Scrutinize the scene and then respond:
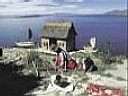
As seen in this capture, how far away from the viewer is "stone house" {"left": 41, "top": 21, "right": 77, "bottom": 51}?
83.1 feet

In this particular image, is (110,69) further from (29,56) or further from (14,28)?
(14,28)

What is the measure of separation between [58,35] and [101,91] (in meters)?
8.34

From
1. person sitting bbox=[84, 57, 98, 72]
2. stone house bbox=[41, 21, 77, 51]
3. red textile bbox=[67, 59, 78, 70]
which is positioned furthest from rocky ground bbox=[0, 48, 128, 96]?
stone house bbox=[41, 21, 77, 51]

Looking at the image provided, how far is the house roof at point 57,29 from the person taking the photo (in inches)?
998

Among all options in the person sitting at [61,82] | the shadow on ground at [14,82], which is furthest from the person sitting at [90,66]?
the shadow on ground at [14,82]

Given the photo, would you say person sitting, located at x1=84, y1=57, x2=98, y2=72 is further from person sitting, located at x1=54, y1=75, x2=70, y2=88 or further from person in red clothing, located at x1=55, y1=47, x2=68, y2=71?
person sitting, located at x1=54, y1=75, x2=70, y2=88

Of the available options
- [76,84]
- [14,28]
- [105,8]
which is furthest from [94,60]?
[105,8]

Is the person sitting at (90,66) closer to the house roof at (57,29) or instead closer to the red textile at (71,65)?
the red textile at (71,65)

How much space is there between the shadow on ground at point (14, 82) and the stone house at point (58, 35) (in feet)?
12.2

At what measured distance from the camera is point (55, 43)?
25766mm

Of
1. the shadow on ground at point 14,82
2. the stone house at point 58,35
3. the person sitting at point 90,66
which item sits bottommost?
the shadow on ground at point 14,82

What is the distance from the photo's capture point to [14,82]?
20000 millimetres

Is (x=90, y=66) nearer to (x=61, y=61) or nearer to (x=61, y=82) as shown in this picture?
(x=61, y=61)

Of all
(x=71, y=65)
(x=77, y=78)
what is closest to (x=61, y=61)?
(x=71, y=65)
